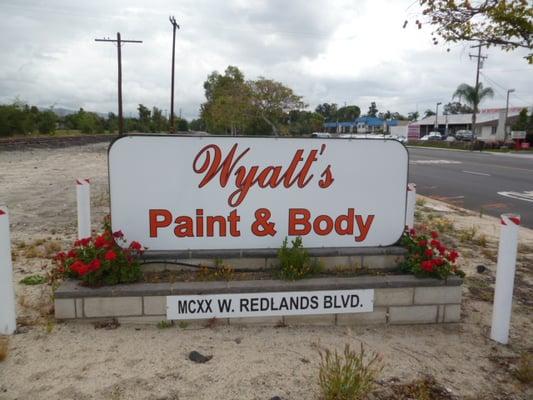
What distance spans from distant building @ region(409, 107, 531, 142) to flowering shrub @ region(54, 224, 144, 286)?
57.9 m

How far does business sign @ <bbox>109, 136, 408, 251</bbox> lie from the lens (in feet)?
14.1

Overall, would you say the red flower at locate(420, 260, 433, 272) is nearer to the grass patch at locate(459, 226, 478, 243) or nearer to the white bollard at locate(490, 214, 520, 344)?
the white bollard at locate(490, 214, 520, 344)

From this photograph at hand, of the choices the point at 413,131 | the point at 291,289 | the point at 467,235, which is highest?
the point at 413,131

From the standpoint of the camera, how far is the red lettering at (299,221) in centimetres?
453

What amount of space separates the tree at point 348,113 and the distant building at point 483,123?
27529mm

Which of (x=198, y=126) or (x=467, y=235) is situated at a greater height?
(x=198, y=126)

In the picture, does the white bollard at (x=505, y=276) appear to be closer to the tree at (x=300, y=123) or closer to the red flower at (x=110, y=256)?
the red flower at (x=110, y=256)

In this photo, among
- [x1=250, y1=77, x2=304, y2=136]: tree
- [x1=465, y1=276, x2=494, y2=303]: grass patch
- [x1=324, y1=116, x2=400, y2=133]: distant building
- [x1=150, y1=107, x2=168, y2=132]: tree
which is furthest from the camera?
[x1=324, y1=116, x2=400, y2=133]: distant building

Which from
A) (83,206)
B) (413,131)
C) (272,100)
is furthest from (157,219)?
(413,131)

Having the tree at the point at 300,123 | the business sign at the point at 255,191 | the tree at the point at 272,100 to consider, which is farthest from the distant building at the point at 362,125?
the business sign at the point at 255,191

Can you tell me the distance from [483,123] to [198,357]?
245 feet

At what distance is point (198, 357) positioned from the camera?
3416mm

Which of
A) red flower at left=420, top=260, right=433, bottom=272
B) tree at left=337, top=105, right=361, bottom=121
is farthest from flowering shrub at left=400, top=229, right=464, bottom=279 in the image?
tree at left=337, top=105, right=361, bottom=121

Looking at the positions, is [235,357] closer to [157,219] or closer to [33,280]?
[157,219]
